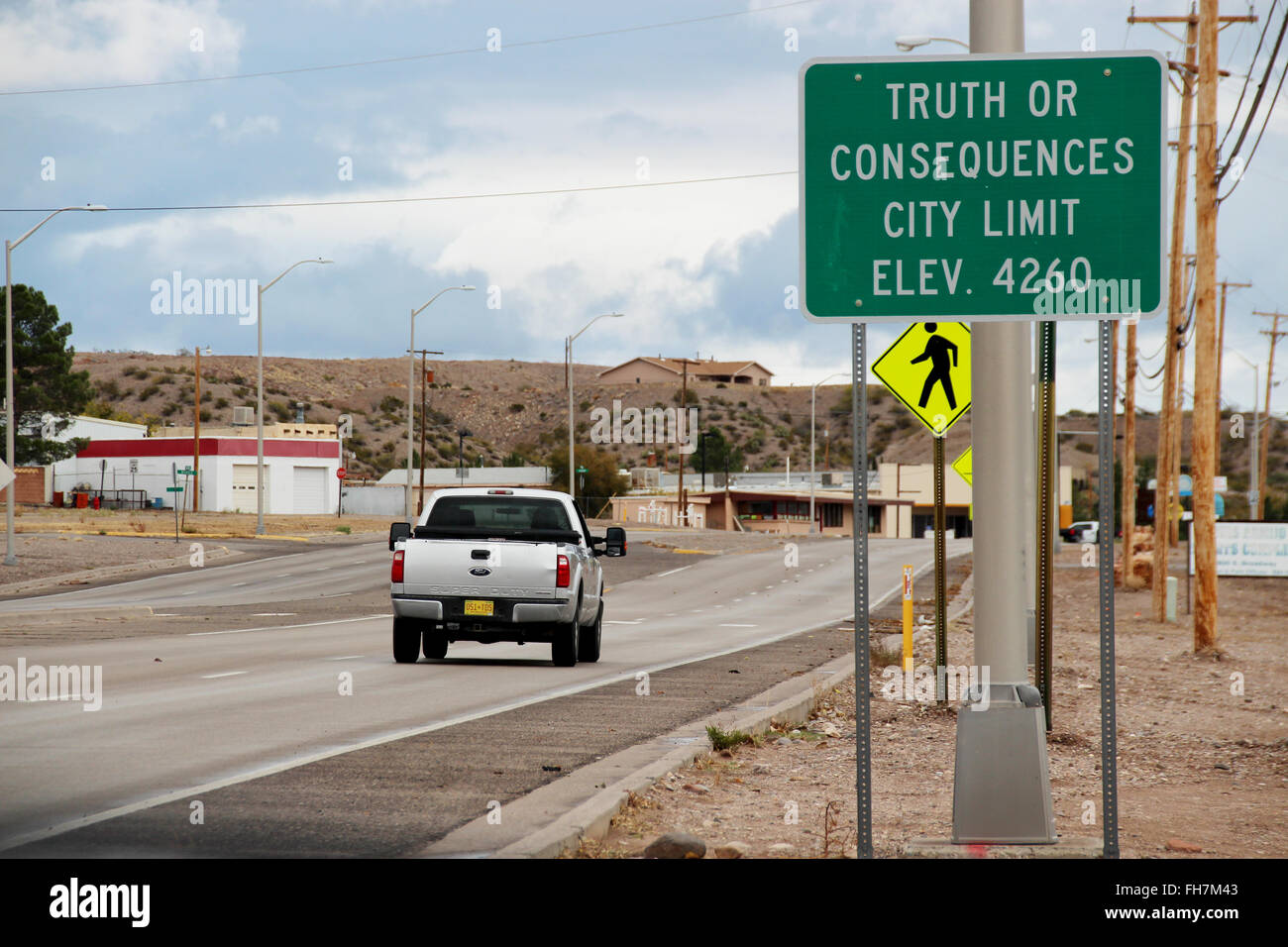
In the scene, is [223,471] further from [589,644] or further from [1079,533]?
[589,644]

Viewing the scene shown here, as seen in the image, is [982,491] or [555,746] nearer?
[982,491]

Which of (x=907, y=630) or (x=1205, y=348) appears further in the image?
(x=1205, y=348)

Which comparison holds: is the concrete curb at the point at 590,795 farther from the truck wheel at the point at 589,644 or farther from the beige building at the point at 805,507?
the beige building at the point at 805,507

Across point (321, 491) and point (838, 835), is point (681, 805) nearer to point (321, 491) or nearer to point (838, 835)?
point (838, 835)

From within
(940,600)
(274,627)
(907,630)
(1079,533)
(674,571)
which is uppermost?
(940,600)

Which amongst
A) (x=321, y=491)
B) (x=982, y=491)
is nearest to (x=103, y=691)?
(x=982, y=491)

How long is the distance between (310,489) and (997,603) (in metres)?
87.9

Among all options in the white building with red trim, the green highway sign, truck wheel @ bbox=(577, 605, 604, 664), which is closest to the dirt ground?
the green highway sign

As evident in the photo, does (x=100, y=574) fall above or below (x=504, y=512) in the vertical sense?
below

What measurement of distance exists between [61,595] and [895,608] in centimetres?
2022

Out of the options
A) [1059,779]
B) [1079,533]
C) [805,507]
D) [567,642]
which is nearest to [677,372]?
[805,507]

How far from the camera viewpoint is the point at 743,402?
172500 millimetres

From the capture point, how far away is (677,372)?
6998 inches

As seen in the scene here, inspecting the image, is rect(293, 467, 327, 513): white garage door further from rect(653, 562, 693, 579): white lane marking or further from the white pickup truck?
the white pickup truck
